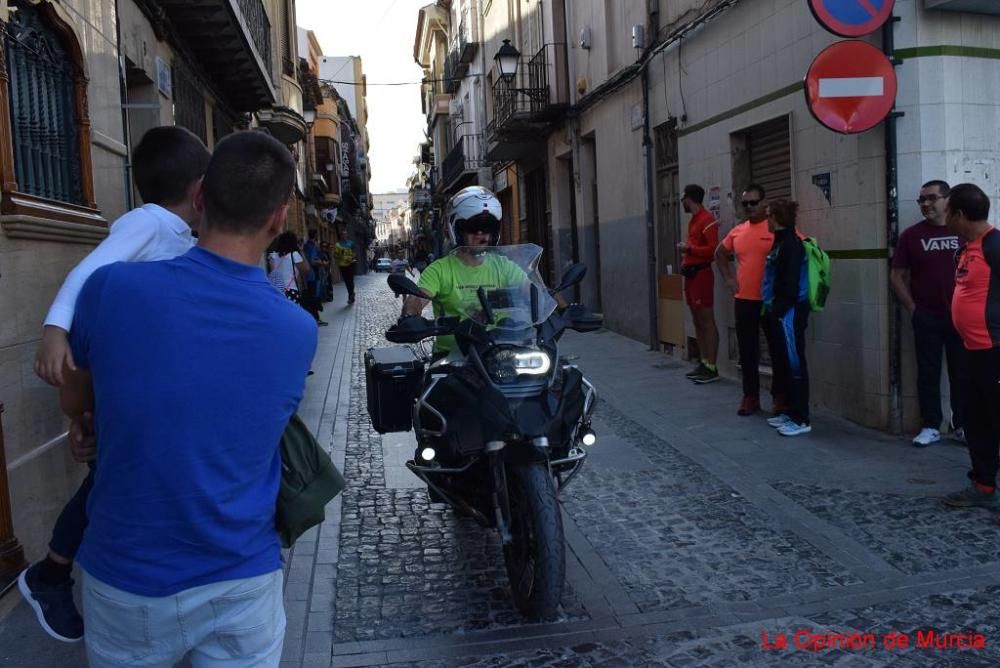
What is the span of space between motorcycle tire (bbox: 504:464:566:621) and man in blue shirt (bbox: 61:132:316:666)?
178 centimetres

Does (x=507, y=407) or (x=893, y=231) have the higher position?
(x=893, y=231)

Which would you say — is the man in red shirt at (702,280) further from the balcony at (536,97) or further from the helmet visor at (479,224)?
the balcony at (536,97)

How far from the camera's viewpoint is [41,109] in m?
5.25

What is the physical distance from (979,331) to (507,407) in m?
2.72

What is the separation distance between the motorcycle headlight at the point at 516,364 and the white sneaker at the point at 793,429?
3.71 m

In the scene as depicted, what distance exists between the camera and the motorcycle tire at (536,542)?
11.7 ft

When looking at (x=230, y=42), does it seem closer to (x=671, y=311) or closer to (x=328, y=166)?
(x=671, y=311)

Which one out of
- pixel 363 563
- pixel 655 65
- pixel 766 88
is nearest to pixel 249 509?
pixel 363 563

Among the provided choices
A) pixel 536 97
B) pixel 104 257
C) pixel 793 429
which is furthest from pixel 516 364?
pixel 536 97

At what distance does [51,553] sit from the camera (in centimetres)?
301

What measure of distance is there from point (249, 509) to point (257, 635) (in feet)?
0.86

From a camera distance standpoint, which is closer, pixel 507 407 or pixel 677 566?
pixel 507 407

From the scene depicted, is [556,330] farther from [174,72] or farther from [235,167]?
[174,72]

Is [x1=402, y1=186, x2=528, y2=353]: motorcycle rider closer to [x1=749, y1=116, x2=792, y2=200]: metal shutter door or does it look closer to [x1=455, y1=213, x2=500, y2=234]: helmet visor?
[x1=455, y1=213, x2=500, y2=234]: helmet visor
